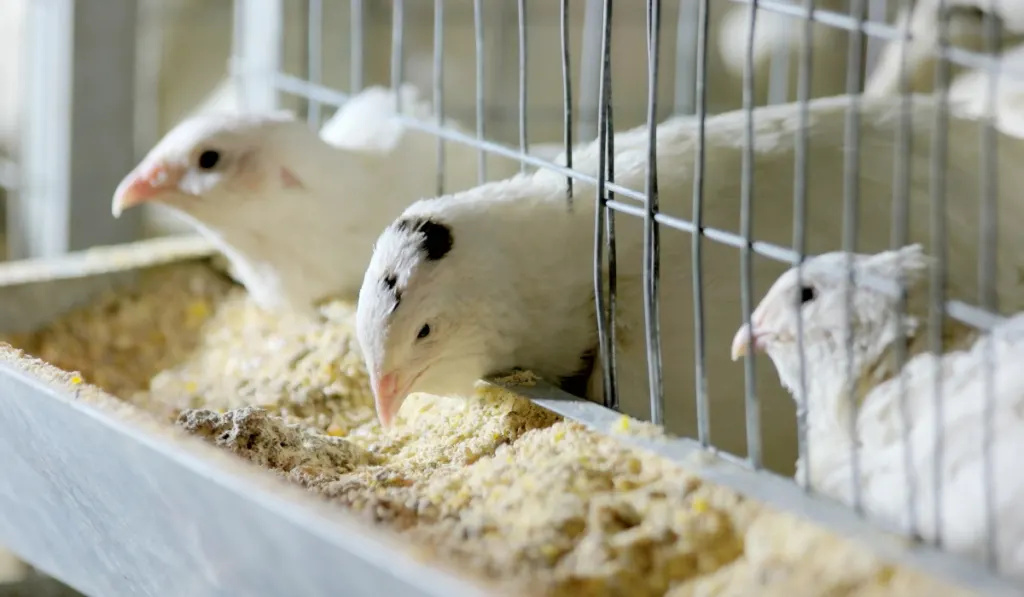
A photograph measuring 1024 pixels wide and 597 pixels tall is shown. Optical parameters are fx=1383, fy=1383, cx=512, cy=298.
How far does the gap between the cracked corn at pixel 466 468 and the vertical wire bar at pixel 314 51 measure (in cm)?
44

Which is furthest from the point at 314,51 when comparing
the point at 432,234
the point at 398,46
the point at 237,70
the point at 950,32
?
the point at 950,32

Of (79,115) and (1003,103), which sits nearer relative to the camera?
(1003,103)

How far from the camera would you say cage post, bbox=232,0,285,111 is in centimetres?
255

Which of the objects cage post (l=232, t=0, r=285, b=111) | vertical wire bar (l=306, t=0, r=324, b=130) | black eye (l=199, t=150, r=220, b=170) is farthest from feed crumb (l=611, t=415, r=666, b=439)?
cage post (l=232, t=0, r=285, b=111)

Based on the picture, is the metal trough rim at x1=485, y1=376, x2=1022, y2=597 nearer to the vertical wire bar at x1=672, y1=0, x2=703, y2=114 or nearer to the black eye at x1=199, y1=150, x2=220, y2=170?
the black eye at x1=199, y1=150, x2=220, y2=170

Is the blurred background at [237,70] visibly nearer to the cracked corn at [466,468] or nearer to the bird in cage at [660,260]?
the bird in cage at [660,260]

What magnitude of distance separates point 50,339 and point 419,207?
786mm

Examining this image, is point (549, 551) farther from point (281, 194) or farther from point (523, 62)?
point (281, 194)

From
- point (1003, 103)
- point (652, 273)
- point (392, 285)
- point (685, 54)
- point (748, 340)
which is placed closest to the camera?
point (748, 340)

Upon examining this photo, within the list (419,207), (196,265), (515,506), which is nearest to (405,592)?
(515,506)

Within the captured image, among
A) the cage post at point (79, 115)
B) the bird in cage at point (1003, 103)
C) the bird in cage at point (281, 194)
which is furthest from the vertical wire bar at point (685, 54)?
the cage post at point (79, 115)

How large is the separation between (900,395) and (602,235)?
18.8 inches

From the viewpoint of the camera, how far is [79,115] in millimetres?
2643

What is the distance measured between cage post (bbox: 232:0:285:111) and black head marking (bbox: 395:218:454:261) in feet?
3.10
